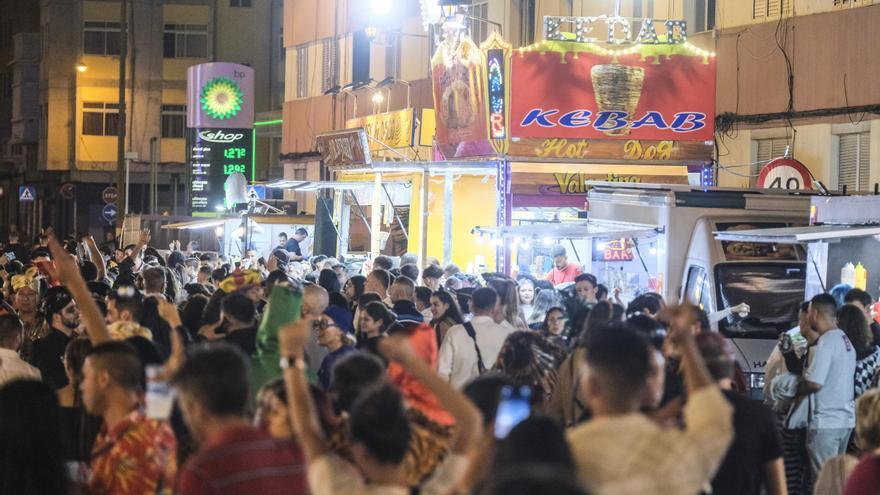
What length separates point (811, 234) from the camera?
41.6ft

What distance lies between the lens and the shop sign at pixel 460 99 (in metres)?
23.0

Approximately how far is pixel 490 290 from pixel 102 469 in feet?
15.7

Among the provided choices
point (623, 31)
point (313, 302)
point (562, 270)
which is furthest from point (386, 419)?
point (623, 31)

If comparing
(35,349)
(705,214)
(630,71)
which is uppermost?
(630,71)

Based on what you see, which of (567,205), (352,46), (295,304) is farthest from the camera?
(352,46)

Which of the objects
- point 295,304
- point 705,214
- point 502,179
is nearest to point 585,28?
point 502,179

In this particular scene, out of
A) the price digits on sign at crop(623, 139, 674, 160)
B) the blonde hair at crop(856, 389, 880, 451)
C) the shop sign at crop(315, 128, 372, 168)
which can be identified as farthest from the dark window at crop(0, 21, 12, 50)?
the blonde hair at crop(856, 389, 880, 451)

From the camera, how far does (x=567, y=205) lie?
23.8 metres

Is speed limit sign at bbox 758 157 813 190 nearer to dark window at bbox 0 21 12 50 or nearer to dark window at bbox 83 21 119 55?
dark window at bbox 83 21 119 55

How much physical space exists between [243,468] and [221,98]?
44765 millimetres

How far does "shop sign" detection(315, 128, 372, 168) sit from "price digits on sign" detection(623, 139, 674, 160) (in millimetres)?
4657

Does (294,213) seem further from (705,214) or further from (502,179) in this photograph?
(705,214)

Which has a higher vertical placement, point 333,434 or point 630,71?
point 630,71

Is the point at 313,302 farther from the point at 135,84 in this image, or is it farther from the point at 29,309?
the point at 135,84
